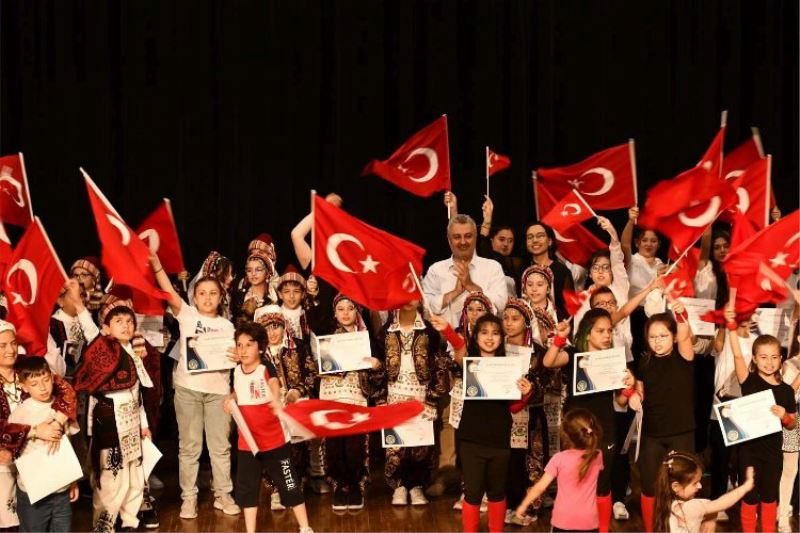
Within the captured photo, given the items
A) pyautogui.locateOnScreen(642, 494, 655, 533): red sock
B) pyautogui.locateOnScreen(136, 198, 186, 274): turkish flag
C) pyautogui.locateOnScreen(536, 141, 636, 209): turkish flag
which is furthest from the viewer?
pyautogui.locateOnScreen(536, 141, 636, 209): turkish flag

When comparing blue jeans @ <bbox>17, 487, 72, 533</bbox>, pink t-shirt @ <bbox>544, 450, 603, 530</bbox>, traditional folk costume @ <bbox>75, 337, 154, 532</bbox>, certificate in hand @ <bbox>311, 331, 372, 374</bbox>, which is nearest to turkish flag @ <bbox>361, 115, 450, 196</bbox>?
certificate in hand @ <bbox>311, 331, 372, 374</bbox>

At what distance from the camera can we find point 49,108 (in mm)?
9398

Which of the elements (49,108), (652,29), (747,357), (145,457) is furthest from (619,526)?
(49,108)

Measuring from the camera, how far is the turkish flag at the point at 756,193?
7.70 m

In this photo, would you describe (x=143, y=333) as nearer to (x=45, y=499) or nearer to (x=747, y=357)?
(x=45, y=499)

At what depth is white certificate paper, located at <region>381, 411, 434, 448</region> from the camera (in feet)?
22.9

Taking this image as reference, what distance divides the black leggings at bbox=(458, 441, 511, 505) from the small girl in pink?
26.0 inches

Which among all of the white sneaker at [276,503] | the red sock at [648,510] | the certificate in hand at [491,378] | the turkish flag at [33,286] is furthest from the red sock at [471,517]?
the turkish flag at [33,286]

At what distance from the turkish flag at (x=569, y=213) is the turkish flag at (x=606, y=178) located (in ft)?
1.75

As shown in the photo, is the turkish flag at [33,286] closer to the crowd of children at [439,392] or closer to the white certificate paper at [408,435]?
the crowd of children at [439,392]

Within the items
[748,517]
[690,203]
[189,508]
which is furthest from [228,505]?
[690,203]

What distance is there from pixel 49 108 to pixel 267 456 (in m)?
4.31

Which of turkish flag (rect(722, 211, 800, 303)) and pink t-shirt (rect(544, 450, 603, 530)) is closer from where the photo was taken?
pink t-shirt (rect(544, 450, 603, 530))

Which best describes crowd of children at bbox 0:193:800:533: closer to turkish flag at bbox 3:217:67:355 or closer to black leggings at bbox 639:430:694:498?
black leggings at bbox 639:430:694:498
